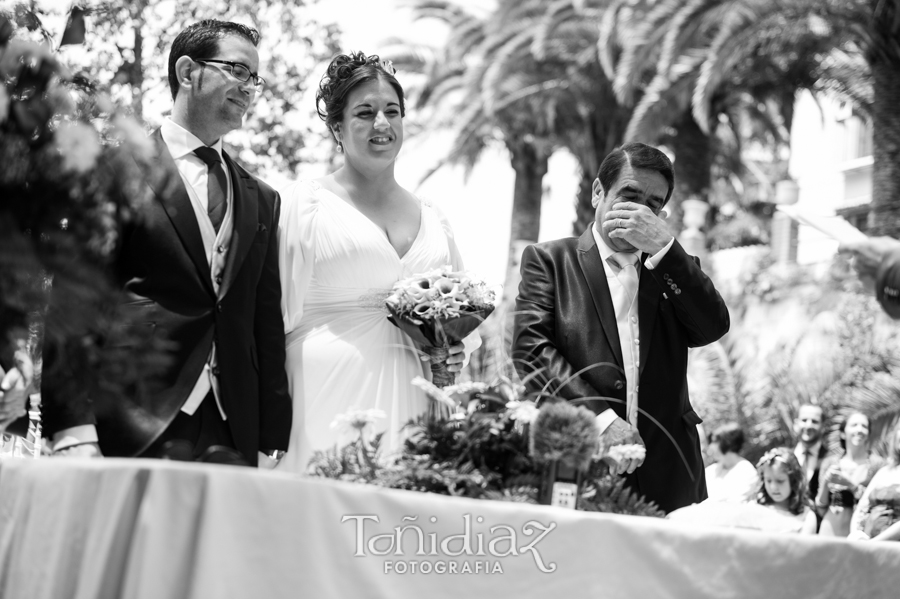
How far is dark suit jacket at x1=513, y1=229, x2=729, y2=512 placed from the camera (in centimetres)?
414

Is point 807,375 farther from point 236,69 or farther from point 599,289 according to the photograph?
point 236,69

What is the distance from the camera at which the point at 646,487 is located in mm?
4113

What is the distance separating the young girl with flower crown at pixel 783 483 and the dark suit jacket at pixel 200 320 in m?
5.09

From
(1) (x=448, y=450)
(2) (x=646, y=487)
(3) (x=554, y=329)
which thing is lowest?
(2) (x=646, y=487)

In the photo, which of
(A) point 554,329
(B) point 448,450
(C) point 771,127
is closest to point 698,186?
(C) point 771,127

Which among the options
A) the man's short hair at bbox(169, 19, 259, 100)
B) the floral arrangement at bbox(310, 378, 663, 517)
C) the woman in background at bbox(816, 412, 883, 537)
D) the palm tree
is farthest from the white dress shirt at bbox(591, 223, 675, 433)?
the palm tree

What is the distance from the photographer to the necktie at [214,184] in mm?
3799

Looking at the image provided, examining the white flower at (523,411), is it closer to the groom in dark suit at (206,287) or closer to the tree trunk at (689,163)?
the groom in dark suit at (206,287)

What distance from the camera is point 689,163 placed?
22.1 m

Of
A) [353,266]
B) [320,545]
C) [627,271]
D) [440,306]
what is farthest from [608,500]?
[353,266]

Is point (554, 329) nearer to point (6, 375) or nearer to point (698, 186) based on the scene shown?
point (6, 375)

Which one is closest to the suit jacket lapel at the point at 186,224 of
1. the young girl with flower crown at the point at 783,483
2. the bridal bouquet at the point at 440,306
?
the bridal bouquet at the point at 440,306

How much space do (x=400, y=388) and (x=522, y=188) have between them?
21140 mm

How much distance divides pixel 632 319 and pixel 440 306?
0.79 metres
